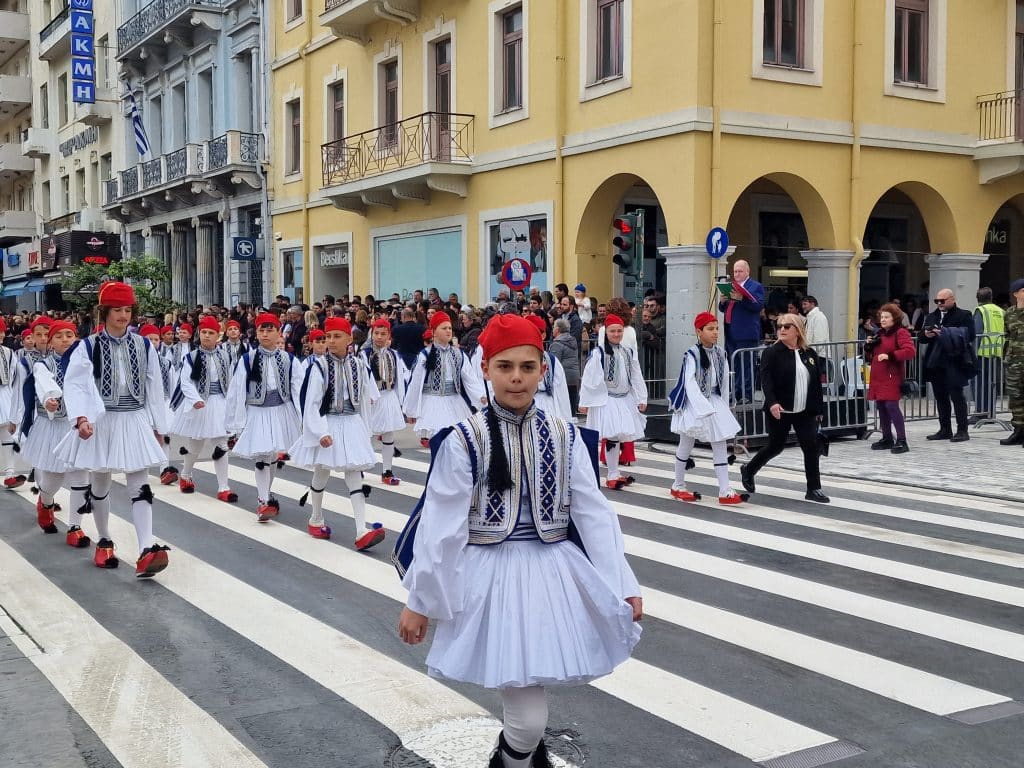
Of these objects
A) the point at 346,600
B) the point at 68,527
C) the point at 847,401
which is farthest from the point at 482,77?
the point at 346,600

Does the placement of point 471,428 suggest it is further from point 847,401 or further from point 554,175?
point 554,175

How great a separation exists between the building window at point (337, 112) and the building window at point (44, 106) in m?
25.9

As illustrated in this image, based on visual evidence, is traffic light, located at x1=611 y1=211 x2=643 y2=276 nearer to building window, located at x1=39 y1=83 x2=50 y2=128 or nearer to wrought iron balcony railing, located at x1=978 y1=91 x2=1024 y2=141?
wrought iron balcony railing, located at x1=978 y1=91 x2=1024 y2=141

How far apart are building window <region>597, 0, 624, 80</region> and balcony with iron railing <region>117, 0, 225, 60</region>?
1647cm

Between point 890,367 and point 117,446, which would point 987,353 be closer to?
point 890,367

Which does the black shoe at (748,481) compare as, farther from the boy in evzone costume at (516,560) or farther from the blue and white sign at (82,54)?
the blue and white sign at (82,54)

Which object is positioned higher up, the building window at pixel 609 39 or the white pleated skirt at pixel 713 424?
the building window at pixel 609 39

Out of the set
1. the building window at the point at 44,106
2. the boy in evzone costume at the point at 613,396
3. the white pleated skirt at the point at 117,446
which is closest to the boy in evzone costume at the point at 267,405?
the white pleated skirt at the point at 117,446

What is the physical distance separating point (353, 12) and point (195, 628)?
66.9 ft

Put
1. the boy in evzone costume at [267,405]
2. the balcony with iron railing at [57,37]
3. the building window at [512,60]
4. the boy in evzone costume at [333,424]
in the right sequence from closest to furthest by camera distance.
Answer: the boy in evzone costume at [333,424], the boy in evzone costume at [267,405], the building window at [512,60], the balcony with iron railing at [57,37]

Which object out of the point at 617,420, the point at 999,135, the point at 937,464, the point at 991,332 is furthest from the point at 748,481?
the point at 999,135

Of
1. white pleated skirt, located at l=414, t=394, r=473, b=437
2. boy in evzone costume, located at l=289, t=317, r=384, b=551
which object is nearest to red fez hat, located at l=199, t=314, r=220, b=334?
white pleated skirt, located at l=414, t=394, r=473, b=437

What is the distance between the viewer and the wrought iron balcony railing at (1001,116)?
66.7 ft

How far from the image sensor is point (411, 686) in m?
5.39
